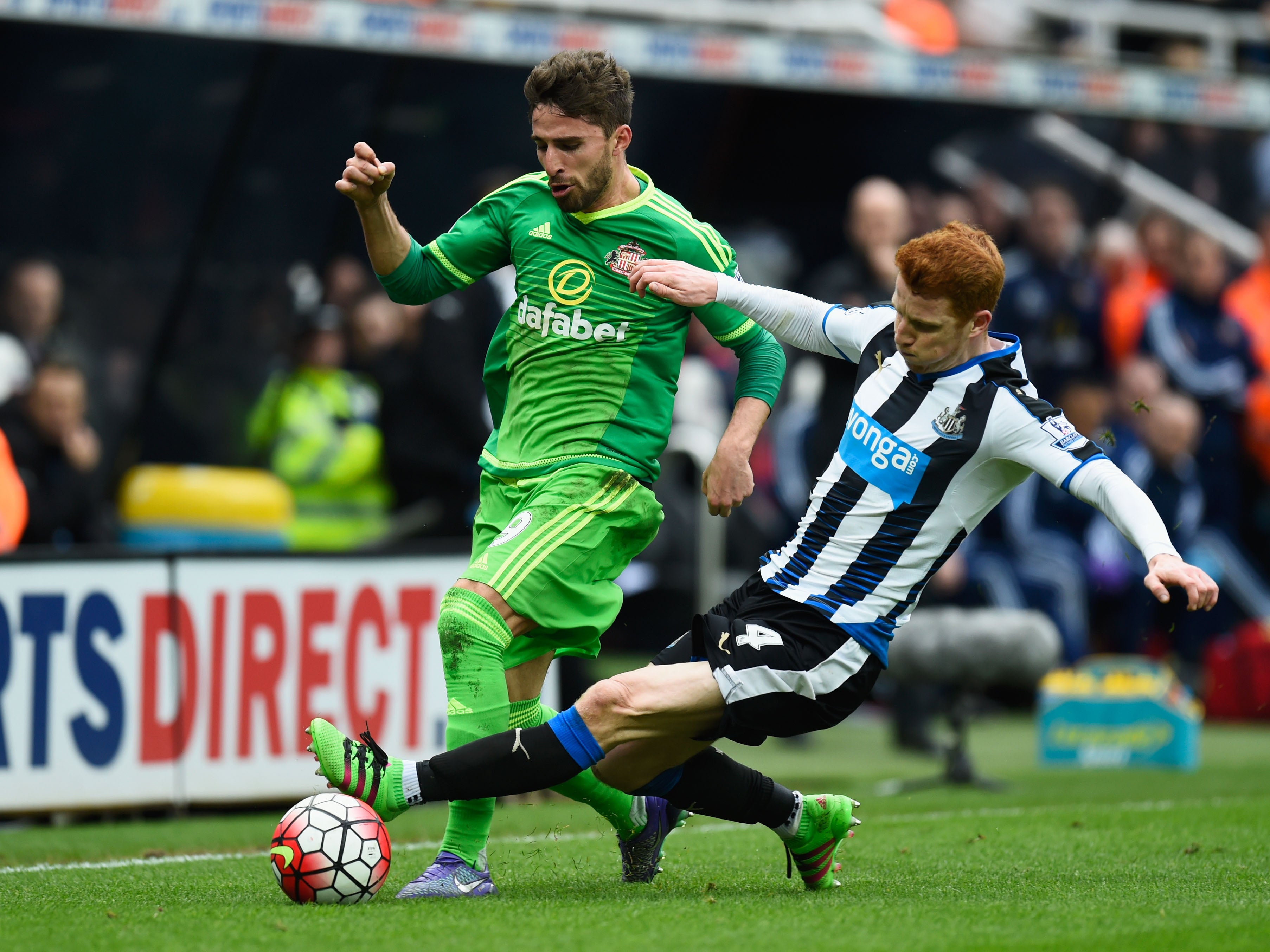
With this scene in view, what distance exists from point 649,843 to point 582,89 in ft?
7.55

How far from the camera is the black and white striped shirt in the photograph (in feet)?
16.0

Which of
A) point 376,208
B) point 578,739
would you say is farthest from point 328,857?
point 376,208

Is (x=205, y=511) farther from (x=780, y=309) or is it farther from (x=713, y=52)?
(x=780, y=309)

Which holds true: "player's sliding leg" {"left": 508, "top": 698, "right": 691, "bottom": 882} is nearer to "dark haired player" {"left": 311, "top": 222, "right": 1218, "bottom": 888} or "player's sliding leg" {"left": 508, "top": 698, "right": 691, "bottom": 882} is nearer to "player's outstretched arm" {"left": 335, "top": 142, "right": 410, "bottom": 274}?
"dark haired player" {"left": 311, "top": 222, "right": 1218, "bottom": 888}

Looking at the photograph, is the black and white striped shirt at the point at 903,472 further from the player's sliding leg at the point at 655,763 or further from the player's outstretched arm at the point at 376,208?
the player's outstretched arm at the point at 376,208

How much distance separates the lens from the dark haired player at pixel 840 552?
481 cm

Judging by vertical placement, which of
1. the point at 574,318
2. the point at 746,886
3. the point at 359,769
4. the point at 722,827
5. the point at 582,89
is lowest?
the point at 722,827

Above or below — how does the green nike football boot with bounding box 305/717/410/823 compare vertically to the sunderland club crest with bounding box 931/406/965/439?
below

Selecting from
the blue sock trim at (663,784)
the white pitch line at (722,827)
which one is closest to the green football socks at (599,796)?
the blue sock trim at (663,784)

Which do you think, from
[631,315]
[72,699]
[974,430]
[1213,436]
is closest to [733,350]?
[631,315]

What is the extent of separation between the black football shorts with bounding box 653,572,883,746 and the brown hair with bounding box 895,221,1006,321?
97 centimetres

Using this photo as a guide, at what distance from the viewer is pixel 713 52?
12.0 m

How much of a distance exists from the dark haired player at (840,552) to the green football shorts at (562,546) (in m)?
0.29

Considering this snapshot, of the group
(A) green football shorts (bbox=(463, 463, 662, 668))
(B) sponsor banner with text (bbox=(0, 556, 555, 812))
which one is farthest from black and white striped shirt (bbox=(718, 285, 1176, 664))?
(B) sponsor banner with text (bbox=(0, 556, 555, 812))
